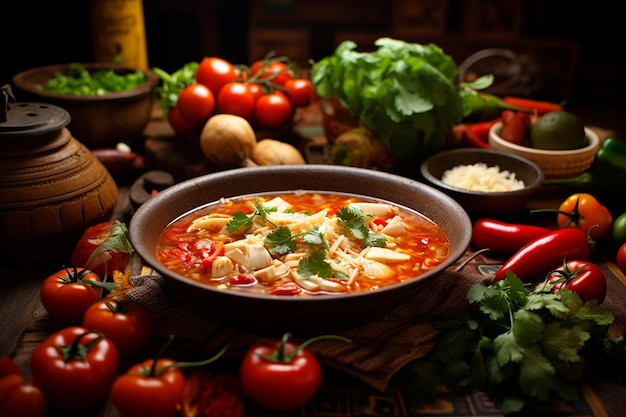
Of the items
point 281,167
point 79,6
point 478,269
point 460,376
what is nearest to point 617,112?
point 478,269

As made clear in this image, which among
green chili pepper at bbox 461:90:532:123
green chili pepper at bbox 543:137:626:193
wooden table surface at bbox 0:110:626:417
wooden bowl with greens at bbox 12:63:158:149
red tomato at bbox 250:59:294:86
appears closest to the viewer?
wooden table surface at bbox 0:110:626:417

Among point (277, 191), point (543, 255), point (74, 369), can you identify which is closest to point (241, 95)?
point (277, 191)

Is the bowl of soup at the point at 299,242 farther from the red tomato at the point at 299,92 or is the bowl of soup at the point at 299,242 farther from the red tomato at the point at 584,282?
the red tomato at the point at 299,92

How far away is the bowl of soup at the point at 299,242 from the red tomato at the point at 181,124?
1.16 m

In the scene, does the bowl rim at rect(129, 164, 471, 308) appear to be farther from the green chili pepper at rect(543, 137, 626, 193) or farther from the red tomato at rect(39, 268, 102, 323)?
the green chili pepper at rect(543, 137, 626, 193)

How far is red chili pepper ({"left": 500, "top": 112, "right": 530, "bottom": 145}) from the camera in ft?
13.1

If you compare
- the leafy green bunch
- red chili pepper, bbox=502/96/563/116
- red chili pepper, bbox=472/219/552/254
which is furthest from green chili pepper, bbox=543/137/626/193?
the leafy green bunch

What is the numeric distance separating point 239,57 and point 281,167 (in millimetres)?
4316

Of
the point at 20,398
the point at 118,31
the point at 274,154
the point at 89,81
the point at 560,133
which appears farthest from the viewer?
the point at 118,31

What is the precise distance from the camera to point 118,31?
16.1 ft

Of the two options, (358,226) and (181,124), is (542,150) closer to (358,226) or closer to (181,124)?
(358,226)

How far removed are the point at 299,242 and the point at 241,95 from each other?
1616 millimetres

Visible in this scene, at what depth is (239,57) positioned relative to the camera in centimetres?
732

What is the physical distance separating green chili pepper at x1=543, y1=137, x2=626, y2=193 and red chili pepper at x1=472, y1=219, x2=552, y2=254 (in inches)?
19.6
